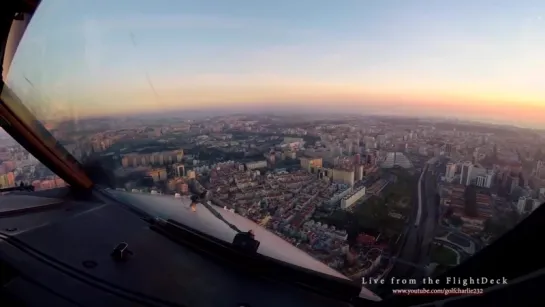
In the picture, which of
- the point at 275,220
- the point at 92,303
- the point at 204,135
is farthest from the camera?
the point at 204,135

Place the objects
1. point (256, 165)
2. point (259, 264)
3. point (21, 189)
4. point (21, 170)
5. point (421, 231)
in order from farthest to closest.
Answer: point (21, 170)
point (21, 189)
point (256, 165)
point (259, 264)
point (421, 231)

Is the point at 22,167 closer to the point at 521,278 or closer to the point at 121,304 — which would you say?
the point at 121,304

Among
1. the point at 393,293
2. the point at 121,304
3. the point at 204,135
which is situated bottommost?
the point at 121,304

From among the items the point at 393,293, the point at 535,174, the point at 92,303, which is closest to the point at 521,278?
the point at 535,174

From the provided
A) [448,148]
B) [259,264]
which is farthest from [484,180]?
→ [259,264]

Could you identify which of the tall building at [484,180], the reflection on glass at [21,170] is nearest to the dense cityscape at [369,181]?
the tall building at [484,180]

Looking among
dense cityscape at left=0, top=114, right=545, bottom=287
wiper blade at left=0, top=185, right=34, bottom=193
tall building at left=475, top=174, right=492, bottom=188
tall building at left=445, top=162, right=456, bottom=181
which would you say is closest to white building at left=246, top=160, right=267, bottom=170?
dense cityscape at left=0, top=114, right=545, bottom=287

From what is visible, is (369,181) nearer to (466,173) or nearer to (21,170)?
(466,173)

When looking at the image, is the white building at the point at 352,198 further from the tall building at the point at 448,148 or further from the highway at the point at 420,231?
the tall building at the point at 448,148

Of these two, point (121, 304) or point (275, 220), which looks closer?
point (121, 304)
